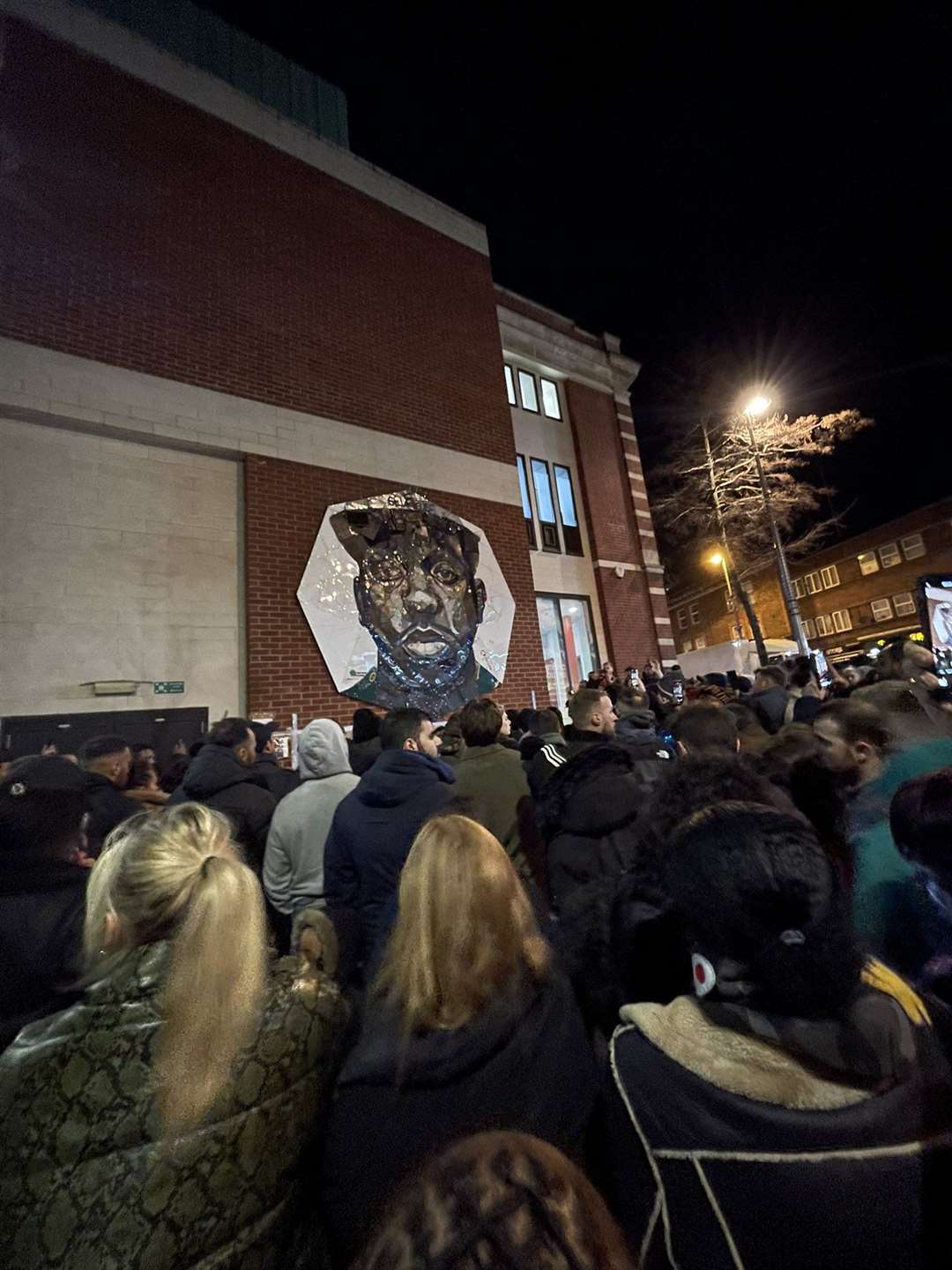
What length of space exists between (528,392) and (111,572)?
33.8 feet

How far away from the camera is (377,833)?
2.65 m

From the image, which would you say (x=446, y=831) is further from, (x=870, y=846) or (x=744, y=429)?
(x=744, y=429)

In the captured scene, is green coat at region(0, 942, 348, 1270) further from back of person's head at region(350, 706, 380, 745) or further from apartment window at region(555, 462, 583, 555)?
apartment window at region(555, 462, 583, 555)

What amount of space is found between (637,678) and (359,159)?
11166 mm

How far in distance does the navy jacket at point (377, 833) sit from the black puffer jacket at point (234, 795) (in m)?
0.79

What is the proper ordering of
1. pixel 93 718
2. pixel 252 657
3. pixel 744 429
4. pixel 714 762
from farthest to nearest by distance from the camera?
pixel 744 429
pixel 252 657
pixel 93 718
pixel 714 762

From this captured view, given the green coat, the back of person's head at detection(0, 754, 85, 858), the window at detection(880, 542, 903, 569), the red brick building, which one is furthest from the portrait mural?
the window at detection(880, 542, 903, 569)

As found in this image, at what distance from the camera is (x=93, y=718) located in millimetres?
6207

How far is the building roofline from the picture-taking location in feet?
25.5

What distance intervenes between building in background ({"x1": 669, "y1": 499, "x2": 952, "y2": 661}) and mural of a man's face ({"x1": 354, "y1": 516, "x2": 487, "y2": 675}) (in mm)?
22200

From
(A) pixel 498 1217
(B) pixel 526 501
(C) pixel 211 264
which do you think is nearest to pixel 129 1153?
(A) pixel 498 1217

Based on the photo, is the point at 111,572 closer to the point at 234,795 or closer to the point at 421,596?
the point at 421,596

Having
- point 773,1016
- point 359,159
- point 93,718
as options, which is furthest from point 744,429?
point 773,1016

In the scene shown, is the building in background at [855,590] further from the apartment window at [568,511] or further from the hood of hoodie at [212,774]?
the hood of hoodie at [212,774]
